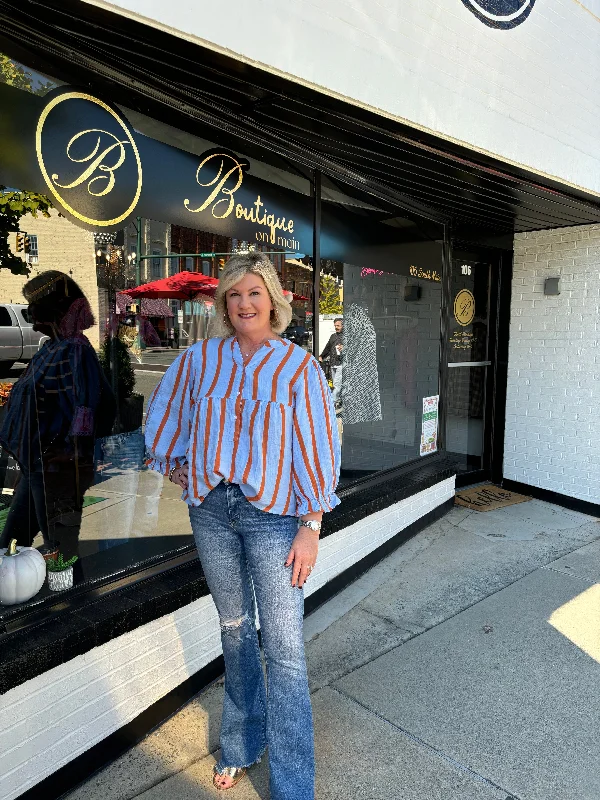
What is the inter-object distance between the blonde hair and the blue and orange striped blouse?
120mm

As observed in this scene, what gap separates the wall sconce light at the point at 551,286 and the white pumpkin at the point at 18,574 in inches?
189

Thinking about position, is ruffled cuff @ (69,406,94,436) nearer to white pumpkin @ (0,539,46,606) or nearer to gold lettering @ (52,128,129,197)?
white pumpkin @ (0,539,46,606)

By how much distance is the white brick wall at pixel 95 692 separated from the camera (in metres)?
1.94

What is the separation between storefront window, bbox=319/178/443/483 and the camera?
4.02m

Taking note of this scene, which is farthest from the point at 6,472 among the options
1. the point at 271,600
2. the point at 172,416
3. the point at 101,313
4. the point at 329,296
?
the point at 329,296

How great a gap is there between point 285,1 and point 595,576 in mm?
3787

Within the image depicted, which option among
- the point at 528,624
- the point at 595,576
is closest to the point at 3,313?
the point at 528,624

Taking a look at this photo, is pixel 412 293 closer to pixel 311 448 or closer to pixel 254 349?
pixel 254 349

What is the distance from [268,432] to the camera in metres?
1.83

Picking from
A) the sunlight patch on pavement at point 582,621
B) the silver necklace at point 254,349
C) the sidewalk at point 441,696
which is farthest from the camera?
the sunlight patch on pavement at point 582,621

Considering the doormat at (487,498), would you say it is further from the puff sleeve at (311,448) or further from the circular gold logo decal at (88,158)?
the circular gold logo decal at (88,158)

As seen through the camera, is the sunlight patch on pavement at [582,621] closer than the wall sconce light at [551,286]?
Yes

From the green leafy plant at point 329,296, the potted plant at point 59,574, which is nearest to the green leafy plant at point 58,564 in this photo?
the potted plant at point 59,574

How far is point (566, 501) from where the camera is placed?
18.1ft
